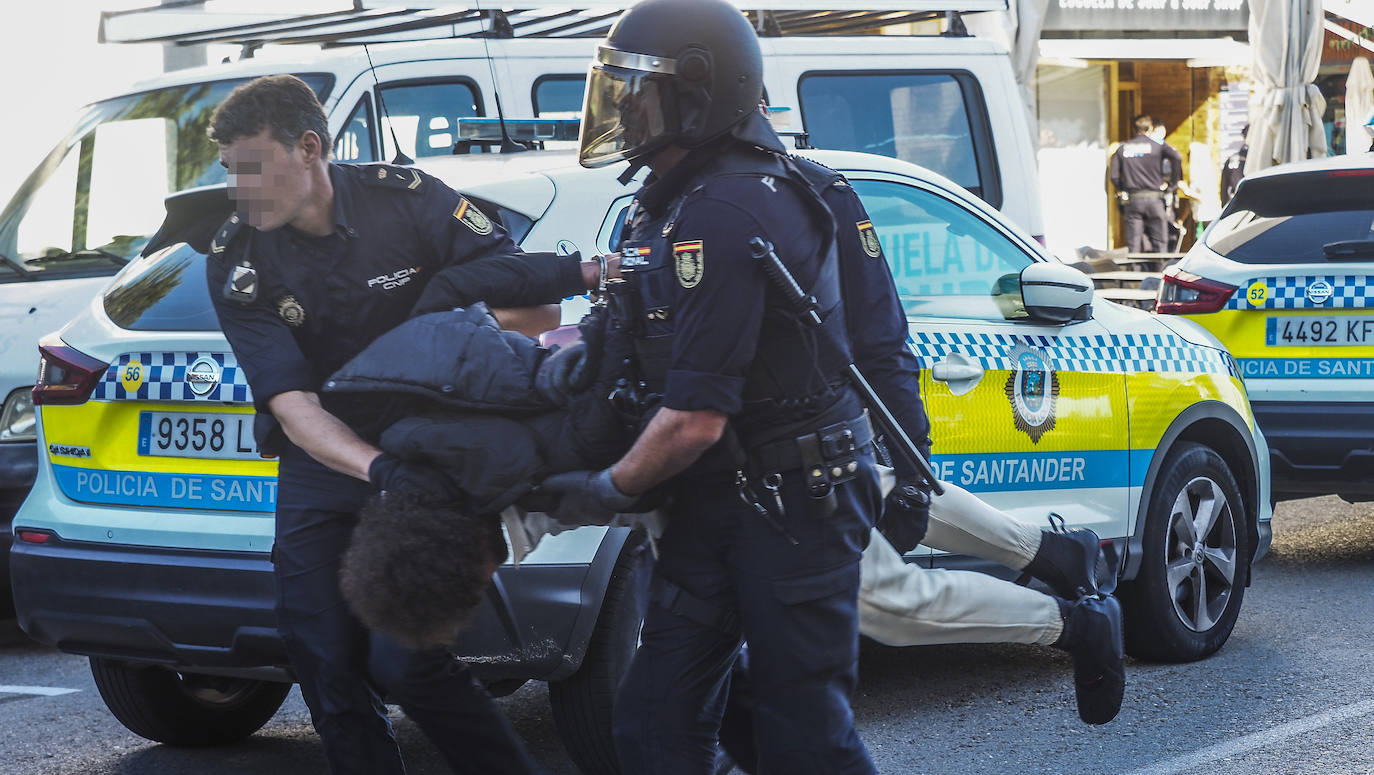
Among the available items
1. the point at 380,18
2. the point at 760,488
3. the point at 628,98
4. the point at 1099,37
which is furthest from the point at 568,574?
the point at 1099,37

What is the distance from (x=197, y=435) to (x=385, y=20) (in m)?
4.63

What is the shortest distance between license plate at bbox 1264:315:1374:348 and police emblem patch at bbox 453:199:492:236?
4399mm

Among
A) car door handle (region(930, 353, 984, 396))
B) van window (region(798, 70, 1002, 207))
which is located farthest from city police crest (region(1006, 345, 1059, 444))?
van window (region(798, 70, 1002, 207))

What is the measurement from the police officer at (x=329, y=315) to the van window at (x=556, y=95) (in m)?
3.97

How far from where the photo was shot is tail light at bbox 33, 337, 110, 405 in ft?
14.5

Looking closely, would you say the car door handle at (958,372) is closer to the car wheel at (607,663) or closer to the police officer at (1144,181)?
the car wheel at (607,663)

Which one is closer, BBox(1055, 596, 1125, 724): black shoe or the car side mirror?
BBox(1055, 596, 1125, 724): black shoe

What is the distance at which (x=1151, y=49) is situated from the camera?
1803 centimetres

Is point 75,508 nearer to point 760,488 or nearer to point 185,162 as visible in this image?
point 760,488

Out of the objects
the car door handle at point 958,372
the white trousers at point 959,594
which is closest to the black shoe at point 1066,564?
the white trousers at point 959,594

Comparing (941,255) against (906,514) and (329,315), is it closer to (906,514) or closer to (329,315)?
(906,514)

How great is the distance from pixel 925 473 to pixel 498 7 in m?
4.76

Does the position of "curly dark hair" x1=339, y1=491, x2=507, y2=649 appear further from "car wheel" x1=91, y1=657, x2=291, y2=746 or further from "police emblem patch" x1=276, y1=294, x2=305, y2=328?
"car wheel" x1=91, y1=657, x2=291, y2=746

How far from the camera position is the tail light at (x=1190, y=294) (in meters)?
7.26
